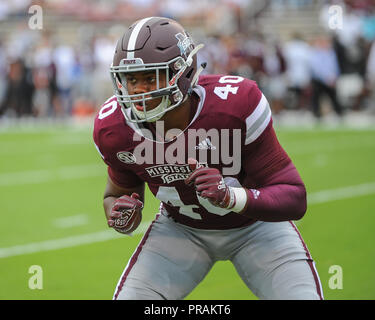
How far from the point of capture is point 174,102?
3342 millimetres

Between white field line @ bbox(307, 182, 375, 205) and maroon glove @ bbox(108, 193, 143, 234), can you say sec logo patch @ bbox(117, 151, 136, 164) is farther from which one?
white field line @ bbox(307, 182, 375, 205)

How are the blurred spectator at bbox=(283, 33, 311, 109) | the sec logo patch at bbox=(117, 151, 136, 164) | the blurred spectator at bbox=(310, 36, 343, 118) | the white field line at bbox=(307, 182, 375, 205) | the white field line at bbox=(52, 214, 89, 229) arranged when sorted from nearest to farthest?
the sec logo patch at bbox=(117, 151, 136, 164)
the white field line at bbox=(52, 214, 89, 229)
the white field line at bbox=(307, 182, 375, 205)
the blurred spectator at bbox=(310, 36, 343, 118)
the blurred spectator at bbox=(283, 33, 311, 109)

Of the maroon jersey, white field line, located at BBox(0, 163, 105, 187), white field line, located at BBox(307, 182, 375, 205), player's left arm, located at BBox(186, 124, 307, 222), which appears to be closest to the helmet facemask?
the maroon jersey

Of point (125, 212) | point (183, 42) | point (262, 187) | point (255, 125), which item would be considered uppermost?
point (183, 42)

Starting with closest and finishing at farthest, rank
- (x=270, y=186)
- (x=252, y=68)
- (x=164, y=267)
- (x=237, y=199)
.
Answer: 1. (x=237, y=199)
2. (x=270, y=186)
3. (x=164, y=267)
4. (x=252, y=68)

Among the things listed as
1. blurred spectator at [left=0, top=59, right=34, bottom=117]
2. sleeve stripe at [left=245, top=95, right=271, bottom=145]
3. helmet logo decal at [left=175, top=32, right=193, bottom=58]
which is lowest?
blurred spectator at [left=0, top=59, right=34, bottom=117]

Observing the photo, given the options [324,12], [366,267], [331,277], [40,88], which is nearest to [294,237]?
[331,277]

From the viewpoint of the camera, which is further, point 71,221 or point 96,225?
point 71,221

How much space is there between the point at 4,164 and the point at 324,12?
12105mm

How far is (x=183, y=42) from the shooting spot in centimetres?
345

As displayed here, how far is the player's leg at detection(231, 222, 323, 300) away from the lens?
3.25 m

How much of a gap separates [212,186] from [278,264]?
58 cm

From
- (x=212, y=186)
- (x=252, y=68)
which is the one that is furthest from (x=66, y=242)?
(x=252, y=68)

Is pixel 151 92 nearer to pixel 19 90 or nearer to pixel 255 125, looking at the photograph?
pixel 255 125
